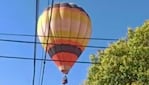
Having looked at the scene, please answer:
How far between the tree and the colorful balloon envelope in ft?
5.16

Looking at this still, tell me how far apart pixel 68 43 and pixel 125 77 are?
376 centimetres

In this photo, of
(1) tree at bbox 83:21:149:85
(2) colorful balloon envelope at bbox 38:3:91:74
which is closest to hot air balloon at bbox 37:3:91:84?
(2) colorful balloon envelope at bbox 38:3:91:74

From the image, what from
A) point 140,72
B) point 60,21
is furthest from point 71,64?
point 140,72

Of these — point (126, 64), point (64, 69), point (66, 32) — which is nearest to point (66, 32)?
point (66, 32)

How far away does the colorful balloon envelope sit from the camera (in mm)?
34094

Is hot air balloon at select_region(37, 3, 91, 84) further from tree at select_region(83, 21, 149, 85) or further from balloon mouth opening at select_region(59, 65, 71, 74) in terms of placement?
tree at select_region(83, 21, 149, 85)

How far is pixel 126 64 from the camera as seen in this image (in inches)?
1339

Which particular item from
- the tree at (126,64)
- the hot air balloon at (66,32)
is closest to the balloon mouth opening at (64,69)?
the hot air balloon at (66,32)

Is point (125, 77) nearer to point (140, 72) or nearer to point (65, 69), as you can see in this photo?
point (140, 72)

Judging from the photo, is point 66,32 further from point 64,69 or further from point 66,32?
point 64,69

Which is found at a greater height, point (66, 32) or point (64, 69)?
point (66, 32)

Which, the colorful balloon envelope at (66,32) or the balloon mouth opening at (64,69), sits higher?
the colorful balloon envelope at (66,32)

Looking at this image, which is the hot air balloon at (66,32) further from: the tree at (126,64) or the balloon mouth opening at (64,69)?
the tree at (126,64)

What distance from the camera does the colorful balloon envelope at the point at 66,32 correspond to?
34094 millimetres
